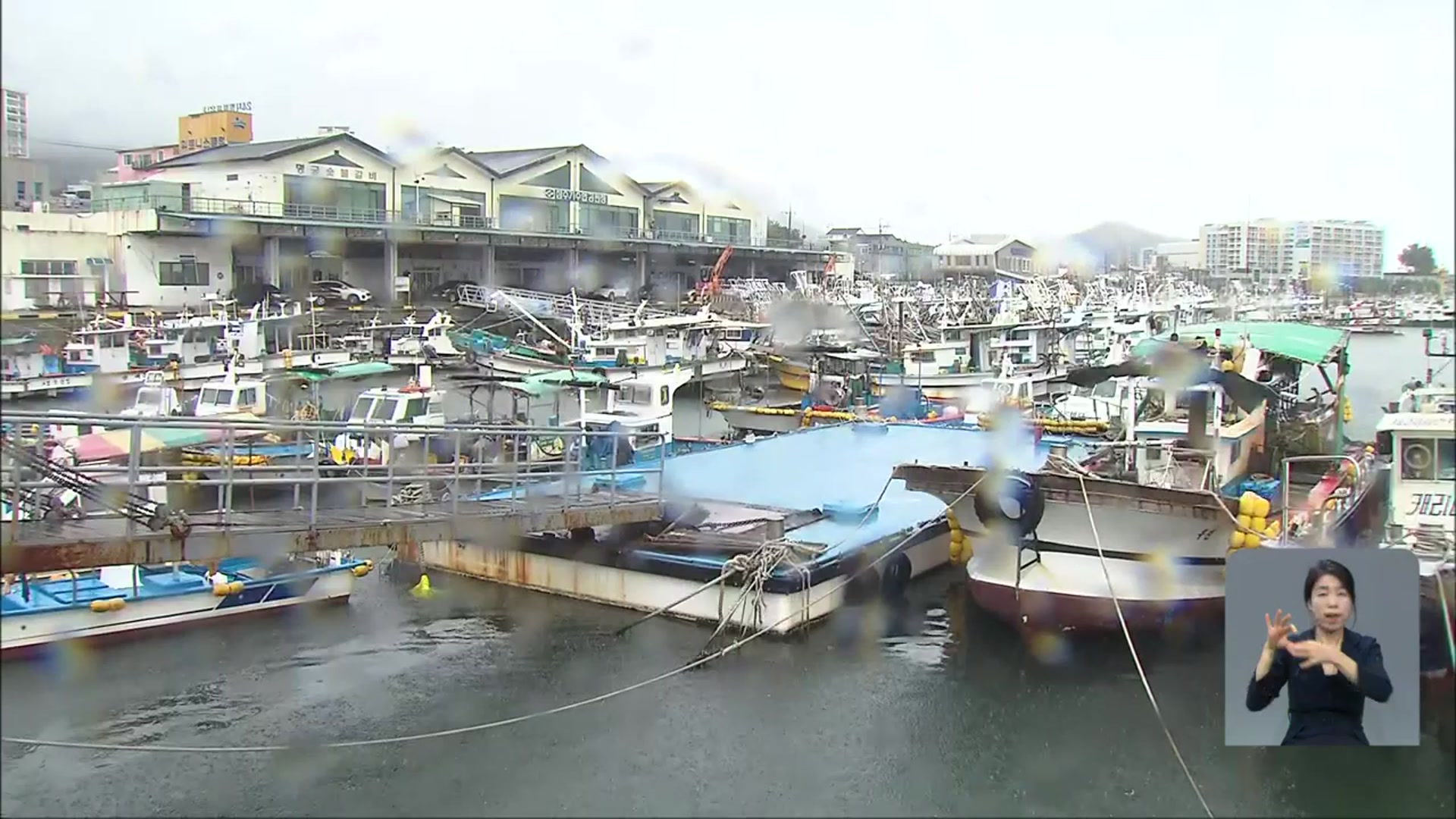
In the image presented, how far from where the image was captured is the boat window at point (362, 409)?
11.7m

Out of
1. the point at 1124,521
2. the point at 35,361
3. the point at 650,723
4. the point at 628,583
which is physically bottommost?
the point at 650,723

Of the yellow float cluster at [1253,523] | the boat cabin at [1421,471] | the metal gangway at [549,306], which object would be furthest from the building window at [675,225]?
the boat cabin at [1421,471]

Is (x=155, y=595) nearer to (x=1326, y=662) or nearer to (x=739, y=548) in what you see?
(x=739, y=548)

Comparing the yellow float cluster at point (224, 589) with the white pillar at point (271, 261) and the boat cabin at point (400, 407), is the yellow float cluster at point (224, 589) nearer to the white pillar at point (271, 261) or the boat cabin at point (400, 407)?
the boat cabin at point (400, 407)

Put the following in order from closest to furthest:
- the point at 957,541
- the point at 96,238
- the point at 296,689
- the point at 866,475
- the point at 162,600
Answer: the point at 296,689 → the point at 162,600 → the point at 957,541 → the point at 866,475 → the point at 96,238

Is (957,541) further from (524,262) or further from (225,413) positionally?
(524,262)

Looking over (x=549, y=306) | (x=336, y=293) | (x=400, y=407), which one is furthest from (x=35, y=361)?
(x=549, y=306)

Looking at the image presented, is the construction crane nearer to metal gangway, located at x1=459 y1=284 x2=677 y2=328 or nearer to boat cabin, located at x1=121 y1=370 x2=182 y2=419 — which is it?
metal gangway, located at x1=459 y1=284 x2=677 y2=328

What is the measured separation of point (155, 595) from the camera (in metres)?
7.17

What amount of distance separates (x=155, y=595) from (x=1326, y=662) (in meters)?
6.56

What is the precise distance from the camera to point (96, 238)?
1580cm

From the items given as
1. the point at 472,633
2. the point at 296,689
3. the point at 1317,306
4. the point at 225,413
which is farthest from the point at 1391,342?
the point at 225,413

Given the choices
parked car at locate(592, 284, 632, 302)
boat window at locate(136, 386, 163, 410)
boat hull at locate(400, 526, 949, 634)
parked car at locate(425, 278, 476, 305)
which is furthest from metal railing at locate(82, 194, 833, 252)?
boat hull at locate(400, 526, 949, 634)

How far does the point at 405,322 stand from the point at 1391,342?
16.4 metres
